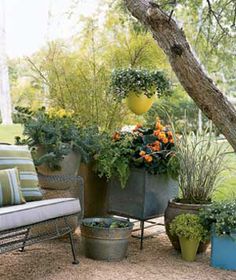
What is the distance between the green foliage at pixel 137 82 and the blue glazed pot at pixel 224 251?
149cm

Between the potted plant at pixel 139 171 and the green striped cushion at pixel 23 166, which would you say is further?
the potted plant at pixel 139 171

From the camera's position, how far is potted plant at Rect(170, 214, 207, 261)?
331cm

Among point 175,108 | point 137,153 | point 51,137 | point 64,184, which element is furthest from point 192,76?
point 175,108

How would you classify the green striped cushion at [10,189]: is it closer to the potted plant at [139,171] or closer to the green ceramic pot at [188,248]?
the potted plant at [139,171]

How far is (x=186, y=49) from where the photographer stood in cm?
289

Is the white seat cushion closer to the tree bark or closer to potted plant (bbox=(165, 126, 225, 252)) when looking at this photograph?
potted plant (bbox=(165, 126, 225, 252))

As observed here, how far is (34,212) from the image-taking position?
273cm

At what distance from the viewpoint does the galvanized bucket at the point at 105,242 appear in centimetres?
326

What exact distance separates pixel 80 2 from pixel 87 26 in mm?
438

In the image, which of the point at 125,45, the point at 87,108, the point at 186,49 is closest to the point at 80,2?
the point at 125,45

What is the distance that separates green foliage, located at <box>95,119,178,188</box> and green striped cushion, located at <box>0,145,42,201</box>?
684mm

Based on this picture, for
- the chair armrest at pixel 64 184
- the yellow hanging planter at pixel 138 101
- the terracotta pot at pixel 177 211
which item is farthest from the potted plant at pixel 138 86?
the terracotta pot at pixel 177 211

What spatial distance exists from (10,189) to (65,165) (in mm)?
824

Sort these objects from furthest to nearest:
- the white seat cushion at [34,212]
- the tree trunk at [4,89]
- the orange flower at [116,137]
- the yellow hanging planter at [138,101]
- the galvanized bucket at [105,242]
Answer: the tree trunk at [4,89], the yellow hanging planter at [138,101], the orange flower at [116,137], the galvanized bucket at [105,242], the white seat cushion at [34,212]
